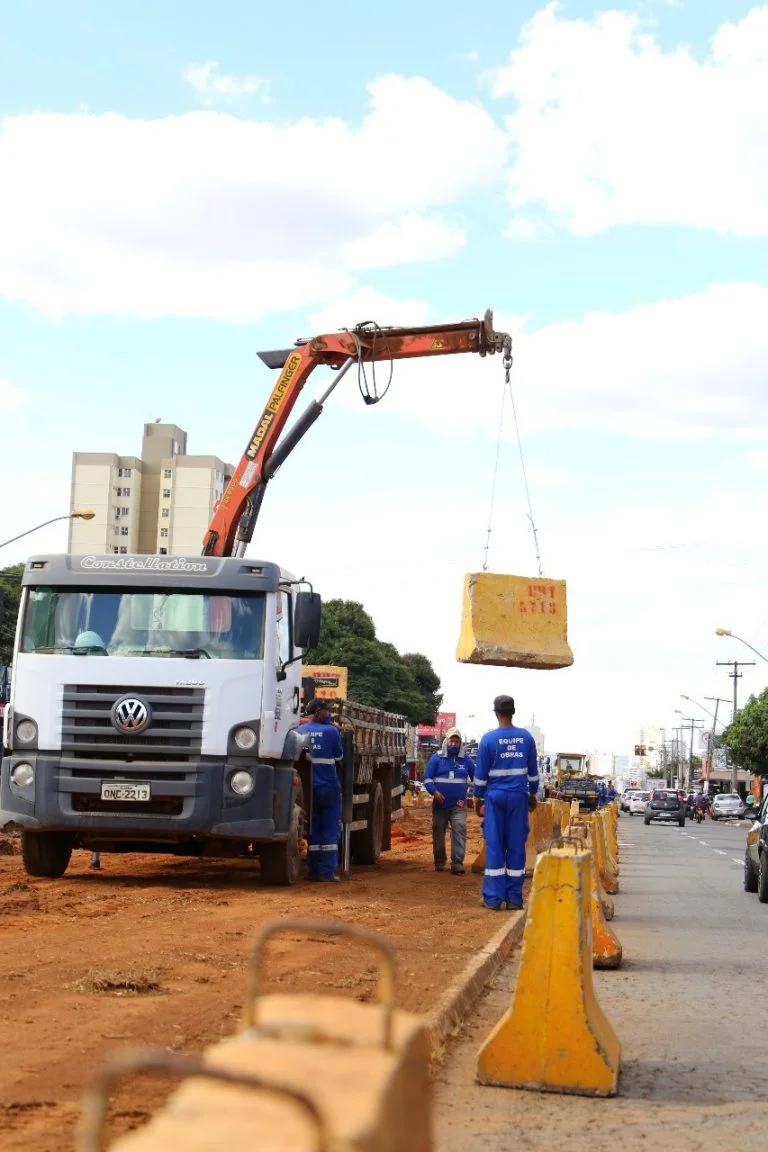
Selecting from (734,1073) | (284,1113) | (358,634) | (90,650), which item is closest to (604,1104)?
(734,1073)

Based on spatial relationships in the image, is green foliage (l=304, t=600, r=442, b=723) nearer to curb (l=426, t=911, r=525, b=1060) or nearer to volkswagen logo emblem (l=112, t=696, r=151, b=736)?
volkswagen logo emblem (l=112, t=696, r=151, b=736)

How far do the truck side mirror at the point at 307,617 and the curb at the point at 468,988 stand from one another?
3251mm

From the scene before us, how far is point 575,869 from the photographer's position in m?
6.86

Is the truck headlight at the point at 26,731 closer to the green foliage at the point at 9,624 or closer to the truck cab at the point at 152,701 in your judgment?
the truck cab at the point at 152,701

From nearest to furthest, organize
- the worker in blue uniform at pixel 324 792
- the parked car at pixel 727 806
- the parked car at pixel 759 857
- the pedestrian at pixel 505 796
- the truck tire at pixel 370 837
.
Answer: the pedestrian at pixel 505 796
the worker in blue uniform at pixel 324 792
the parked car at pixel 759 857
the truck tire at pixel 370 837
the parked car at pixel 727 806

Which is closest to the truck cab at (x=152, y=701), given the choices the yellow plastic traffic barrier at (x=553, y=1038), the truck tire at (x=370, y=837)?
the truck tire at (x=370, y=837)

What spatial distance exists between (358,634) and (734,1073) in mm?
77589

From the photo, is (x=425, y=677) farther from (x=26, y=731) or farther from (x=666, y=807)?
(x=26, y=731)

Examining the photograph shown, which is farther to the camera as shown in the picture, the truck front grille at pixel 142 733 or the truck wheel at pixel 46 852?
the truck wheel at pixel 46 852

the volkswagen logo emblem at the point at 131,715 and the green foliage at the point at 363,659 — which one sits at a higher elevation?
the green foliage at the point at 363,659

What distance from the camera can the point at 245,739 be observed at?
13414 millimetres

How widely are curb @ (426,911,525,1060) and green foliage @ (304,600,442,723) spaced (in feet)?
223

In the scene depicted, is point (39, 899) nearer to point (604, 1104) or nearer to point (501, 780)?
point (501, 780)

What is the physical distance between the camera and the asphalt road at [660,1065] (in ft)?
18.9
